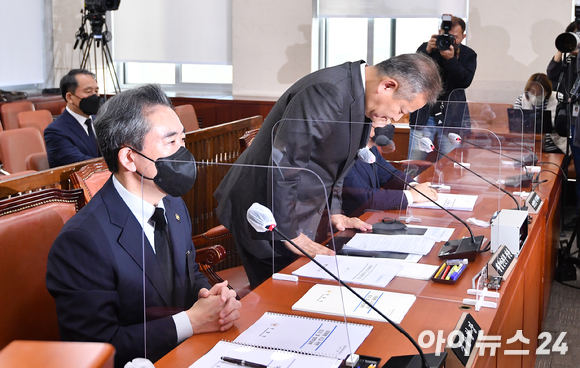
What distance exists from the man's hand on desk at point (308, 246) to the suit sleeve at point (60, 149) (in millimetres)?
2354

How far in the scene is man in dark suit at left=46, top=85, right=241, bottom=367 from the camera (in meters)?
1.16

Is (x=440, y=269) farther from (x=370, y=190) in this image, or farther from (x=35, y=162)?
(x=35, y=162)

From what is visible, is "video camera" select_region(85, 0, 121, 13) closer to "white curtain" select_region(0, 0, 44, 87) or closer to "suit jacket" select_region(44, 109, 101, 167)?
"white curtain" select_region(0, 0, 44, 87)

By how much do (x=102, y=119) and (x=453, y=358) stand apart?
0.92 meters

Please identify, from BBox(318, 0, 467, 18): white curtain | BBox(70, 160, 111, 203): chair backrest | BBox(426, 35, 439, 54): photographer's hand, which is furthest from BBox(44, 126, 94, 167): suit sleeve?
BBox(318, 0, 467, 18): white curtain

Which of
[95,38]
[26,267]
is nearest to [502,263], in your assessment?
[26,267]

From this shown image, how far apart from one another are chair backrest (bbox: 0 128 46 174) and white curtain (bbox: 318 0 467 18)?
296cm

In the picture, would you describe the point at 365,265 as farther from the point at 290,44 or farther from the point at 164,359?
the point at 290,44

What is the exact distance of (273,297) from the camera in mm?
1348

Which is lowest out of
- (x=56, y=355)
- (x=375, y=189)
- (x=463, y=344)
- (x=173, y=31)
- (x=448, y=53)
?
(x=463, y=344)

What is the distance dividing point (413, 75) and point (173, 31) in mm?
4841

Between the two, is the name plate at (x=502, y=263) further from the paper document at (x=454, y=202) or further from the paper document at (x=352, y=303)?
the paper document at (x=352, y=303)

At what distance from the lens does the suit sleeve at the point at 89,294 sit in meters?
1.23

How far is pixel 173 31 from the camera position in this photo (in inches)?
245
